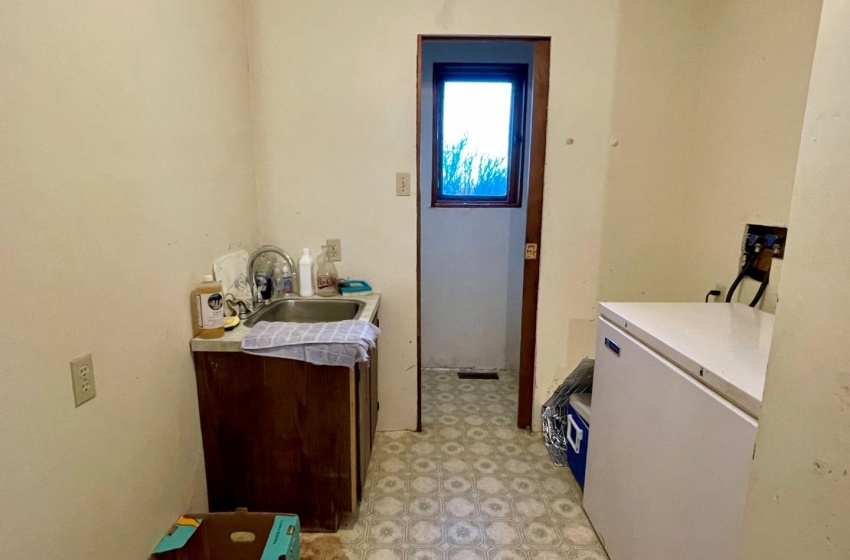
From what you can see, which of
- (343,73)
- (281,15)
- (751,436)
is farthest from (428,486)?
(281,15)

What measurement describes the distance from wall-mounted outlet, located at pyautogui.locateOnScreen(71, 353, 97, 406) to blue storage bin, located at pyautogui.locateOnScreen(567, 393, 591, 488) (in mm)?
1624

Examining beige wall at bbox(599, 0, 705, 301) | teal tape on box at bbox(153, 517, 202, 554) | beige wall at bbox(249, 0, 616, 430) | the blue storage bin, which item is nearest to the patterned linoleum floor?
the blue storage bin

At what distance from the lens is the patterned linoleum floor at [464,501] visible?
158cm

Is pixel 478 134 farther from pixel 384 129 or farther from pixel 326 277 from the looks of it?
pixel 326 277

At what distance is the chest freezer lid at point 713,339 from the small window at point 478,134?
5.15 ft

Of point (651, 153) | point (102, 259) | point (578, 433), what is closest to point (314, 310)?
point (102, 259)

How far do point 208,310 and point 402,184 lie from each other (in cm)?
105

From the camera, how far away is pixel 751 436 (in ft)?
2.87

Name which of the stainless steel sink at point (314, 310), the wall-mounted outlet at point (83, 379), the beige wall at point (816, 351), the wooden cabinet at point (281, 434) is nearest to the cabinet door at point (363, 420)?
the wooden cabinet at point (281, 434)

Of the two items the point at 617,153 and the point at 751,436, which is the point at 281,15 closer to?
the point at 617,153

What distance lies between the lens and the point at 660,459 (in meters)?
1.18

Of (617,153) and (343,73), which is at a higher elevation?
(343,73)

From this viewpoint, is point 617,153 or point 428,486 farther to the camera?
point 617,153

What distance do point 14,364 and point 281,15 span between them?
5.83 ft
